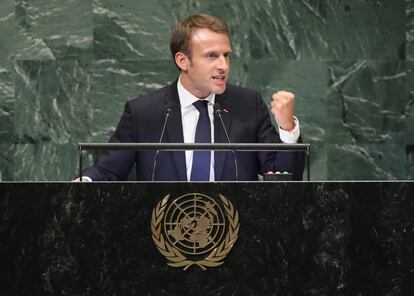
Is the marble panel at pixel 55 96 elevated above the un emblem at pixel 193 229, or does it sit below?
above

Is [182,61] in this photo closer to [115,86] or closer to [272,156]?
[272,156]

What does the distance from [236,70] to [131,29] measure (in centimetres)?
67

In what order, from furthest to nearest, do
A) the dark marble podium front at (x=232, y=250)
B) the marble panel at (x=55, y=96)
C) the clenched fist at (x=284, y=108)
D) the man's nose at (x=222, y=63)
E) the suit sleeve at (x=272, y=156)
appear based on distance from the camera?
the marble panel at (x=55, y=96)
the man's nose at (x=222, y=63)
the suit sleeve at (x=272, y=156)
the clenched fist at (x=284, y=108)
the dark marble podium front at (x=232, y=250)

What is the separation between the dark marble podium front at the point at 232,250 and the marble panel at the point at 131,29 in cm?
277

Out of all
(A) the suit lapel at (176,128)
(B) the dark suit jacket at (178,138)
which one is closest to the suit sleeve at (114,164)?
(B) the dark suit jacket at (178,138)

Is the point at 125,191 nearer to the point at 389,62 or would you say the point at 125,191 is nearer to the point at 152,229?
the point at 152,229

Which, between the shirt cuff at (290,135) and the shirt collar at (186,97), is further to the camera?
the shirt collar at (186,97)

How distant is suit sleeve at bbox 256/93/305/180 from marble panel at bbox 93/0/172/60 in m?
1.49

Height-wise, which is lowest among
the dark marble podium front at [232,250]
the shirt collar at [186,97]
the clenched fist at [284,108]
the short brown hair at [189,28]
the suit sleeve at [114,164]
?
the dark marble podium front at [232,250]

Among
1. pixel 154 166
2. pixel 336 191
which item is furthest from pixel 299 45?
pixel 336 191

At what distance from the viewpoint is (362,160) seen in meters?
5.82

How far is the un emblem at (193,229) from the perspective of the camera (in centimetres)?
302

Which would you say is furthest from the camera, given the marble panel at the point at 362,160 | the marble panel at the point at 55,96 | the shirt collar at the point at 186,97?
the marble panel at the point at 362,160

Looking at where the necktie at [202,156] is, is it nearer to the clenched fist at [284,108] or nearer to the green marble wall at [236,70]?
the clenched fist at [284,108]
